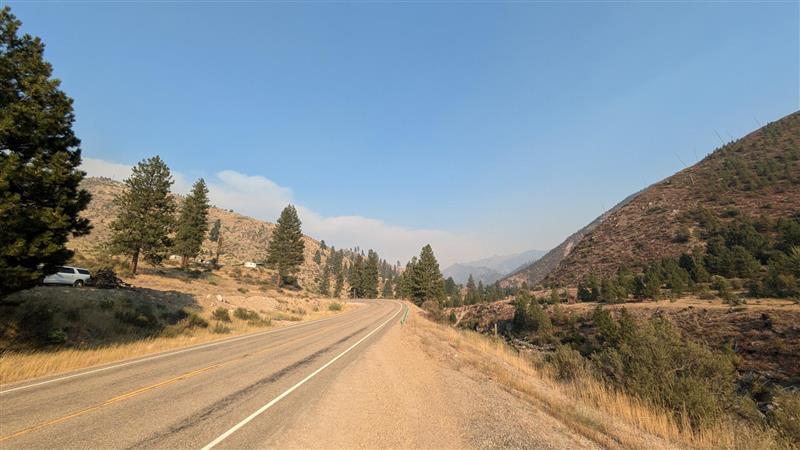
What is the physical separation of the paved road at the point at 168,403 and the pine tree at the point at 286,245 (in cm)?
5477

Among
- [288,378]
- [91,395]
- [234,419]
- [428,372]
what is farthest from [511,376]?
[91,395]

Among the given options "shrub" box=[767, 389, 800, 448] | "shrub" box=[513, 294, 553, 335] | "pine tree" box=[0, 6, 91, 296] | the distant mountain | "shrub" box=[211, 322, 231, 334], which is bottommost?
"shrub" box=[513, 294, 553, 335]

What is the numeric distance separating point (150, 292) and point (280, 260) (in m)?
38.0

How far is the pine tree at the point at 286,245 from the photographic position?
66000mm

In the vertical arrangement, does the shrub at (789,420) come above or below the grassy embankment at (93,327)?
below

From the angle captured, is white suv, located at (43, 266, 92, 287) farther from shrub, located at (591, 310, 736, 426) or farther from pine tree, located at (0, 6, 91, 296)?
shrub, located at (591, 310, 736, 426)

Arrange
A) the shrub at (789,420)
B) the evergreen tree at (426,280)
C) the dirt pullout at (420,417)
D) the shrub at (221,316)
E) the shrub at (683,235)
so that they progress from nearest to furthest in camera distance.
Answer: the dirt pullout at (420,417) < the shrub at (789,420) < the shrub at (221,316) < the evergreen tree at (426,280) < the shrub at (683,235)

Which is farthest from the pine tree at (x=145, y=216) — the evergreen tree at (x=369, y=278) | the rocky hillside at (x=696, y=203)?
the rocky hillside at (x=696, y=203)

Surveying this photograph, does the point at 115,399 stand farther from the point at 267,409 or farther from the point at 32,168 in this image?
the point at 32,168

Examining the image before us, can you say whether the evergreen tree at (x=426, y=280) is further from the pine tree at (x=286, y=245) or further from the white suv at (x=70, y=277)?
the white suv at (x=70, y=277)

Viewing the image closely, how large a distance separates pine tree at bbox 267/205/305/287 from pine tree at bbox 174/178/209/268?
1598cm

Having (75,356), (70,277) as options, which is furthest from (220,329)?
(70,277)

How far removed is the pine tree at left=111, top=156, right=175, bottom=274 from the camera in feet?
116

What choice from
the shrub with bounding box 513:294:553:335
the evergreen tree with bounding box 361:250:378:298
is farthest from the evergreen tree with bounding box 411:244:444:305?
the evergreen tree with bounding box 361:250:378:298
